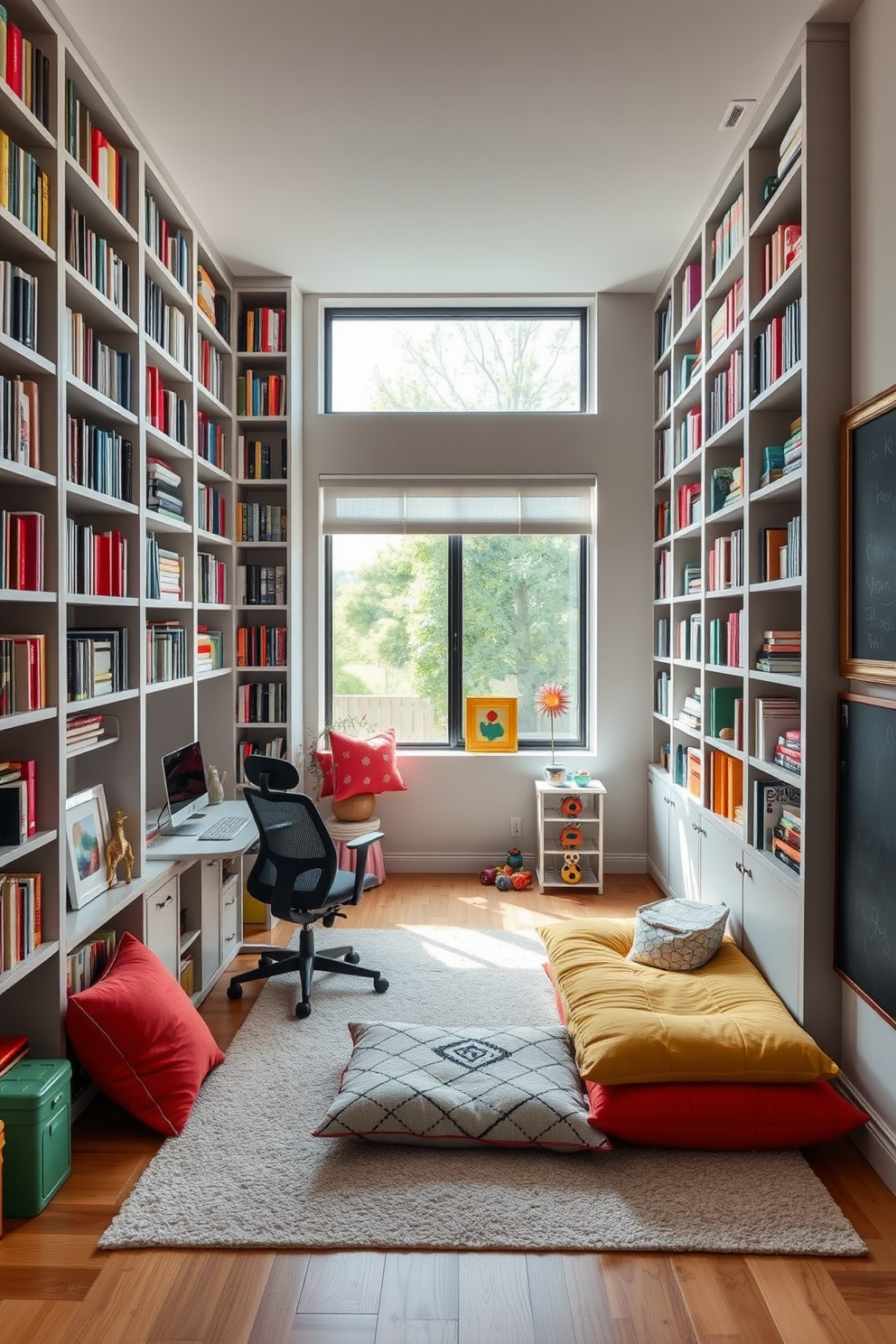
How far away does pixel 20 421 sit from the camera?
221cm

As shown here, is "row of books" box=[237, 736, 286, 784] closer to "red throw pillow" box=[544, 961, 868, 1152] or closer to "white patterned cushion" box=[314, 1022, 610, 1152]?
"white patterned cushion" box=[314, 1022, 610, 1152]

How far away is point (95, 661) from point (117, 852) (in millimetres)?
646

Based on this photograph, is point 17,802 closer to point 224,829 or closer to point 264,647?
point 224,829

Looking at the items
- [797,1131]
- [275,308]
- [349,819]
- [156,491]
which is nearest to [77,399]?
[156,491]

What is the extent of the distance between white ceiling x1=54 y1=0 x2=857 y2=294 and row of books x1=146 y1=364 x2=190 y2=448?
0.88m

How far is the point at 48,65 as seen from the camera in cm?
235

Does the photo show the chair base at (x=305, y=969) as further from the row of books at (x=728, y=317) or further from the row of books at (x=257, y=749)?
the row of books at (x=728, y=317)

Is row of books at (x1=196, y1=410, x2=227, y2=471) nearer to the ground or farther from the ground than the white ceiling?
nearer to the ground

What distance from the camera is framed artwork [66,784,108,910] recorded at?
8.31 feet

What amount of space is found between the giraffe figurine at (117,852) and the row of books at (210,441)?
1773mm

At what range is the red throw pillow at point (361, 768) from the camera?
465 cm

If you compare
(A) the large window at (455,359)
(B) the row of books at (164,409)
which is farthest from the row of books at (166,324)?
(A) the large window at (455,359)

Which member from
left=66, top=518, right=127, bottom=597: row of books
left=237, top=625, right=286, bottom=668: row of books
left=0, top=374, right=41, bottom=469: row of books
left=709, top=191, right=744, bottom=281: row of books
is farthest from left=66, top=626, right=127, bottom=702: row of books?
left=709, top=191, right=744, bottom=281: row of books

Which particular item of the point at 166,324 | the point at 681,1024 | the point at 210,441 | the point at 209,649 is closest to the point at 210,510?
the point at 210,441
